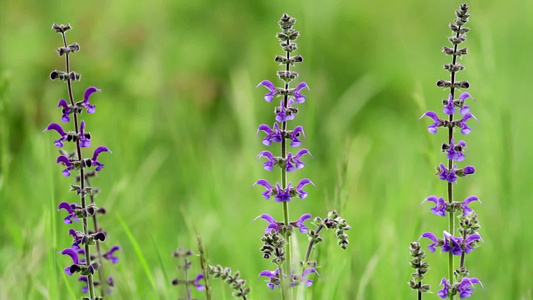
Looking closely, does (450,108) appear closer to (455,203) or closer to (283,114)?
(455,203)

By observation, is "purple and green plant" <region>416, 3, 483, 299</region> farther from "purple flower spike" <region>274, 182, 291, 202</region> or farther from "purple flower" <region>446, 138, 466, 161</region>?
"purple flower spike" <region>274, 182, 291, 202</region>

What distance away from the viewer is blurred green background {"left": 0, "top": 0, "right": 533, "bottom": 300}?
97.5 inches

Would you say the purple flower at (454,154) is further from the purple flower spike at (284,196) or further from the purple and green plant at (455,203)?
the purple flower spike at (284,196)

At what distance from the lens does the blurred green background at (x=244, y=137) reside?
248cm

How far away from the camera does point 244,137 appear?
3912 millimetres

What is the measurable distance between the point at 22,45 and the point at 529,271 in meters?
3.37

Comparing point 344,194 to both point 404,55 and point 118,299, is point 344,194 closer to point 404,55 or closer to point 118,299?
point 118,299

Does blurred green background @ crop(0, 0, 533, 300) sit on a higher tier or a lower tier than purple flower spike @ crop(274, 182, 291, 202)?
higher

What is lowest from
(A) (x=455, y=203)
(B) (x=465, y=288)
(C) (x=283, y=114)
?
(B) (x=465, y=288)

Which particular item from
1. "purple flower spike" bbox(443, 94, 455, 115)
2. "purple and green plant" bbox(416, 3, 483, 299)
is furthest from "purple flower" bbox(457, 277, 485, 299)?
"purple flower spike" bbox(443, 94, 455, 115)

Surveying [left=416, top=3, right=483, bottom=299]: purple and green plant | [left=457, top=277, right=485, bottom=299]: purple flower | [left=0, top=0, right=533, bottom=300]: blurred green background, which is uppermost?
[left=0, top=0, right=533, bottom=300]: blurred green background

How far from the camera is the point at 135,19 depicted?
574 cm

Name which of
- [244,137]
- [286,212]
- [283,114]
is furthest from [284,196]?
[244,137]

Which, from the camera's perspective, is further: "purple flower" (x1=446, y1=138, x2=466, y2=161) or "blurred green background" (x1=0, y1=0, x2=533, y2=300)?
"blurred green background" (x1=0, y1=0, x2=533, y2=300)
